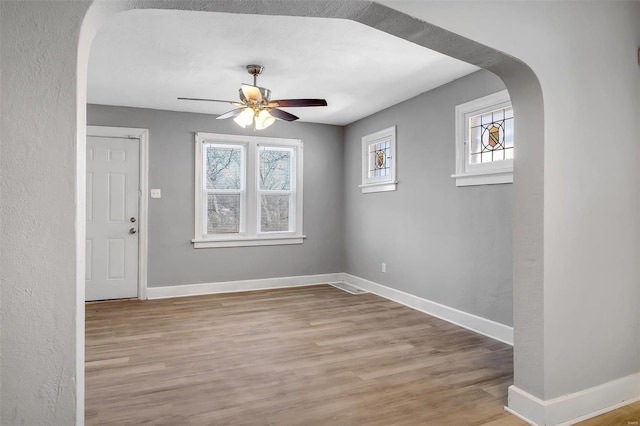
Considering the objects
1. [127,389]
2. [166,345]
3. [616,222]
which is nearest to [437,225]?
[616,222]

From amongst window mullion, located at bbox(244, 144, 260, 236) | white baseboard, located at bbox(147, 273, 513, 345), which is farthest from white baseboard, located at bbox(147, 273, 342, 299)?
window mullion, located at bbox(244, 144, 260, 236)

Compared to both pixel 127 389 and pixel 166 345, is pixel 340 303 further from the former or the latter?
pixel 127 389

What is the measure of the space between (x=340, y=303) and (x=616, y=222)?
3.11 meters

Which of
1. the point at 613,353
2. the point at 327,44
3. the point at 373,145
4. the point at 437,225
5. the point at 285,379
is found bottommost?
the point at 285,379

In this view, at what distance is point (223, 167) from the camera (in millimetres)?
5531

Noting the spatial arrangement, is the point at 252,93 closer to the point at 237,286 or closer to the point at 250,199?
the point at 250,199

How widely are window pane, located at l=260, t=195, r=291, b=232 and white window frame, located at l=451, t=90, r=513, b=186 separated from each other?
2665 millimetres

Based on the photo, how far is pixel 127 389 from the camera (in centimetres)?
251

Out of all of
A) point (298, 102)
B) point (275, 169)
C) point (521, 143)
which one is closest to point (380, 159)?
point (275, 169)

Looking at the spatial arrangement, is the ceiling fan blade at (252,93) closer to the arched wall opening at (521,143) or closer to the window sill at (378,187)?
the arched wall opening at (521,143)

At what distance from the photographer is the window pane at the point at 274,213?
575cm

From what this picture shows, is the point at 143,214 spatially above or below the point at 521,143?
below

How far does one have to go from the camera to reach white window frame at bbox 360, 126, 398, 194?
4938mm

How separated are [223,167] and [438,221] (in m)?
3.01
